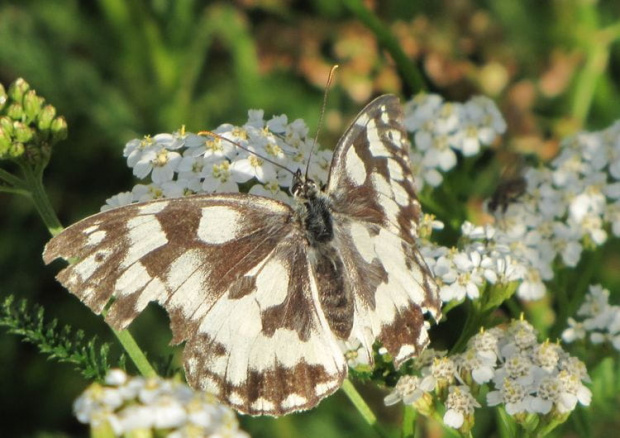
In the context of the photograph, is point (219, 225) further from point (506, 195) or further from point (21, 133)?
point (506, 195)

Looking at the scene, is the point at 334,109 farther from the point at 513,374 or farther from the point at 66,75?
the point at 513,374

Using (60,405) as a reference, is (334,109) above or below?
above

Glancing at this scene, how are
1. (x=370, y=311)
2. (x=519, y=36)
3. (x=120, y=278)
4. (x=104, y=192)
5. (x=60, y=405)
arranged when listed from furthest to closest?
(x=519, y=36)
(x=104, y=192)
(x=60, y=405)
(x=370, y=311)
(x=120, y=278)

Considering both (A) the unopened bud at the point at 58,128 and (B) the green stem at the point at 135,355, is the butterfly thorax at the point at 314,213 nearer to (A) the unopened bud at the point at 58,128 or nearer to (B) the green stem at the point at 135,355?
(B) the green stem at the point at 135,355

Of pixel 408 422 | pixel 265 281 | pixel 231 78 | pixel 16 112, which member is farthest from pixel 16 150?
pixel 231 78

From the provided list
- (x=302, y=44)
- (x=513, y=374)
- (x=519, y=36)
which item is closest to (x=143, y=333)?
(x=302, y=44)

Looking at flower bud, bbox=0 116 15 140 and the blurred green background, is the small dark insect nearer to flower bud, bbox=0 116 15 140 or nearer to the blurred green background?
the blurred green background
